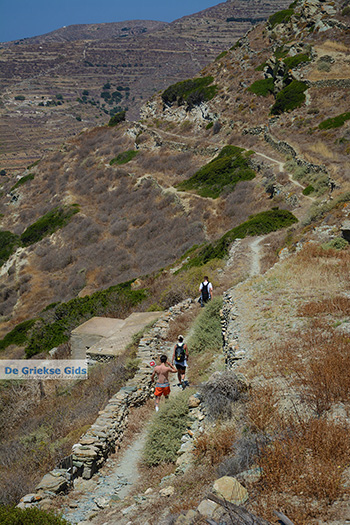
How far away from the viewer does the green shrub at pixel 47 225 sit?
40938mm

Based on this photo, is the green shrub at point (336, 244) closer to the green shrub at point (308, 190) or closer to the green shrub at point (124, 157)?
the green shrub at point (308, 190)

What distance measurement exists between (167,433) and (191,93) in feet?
183

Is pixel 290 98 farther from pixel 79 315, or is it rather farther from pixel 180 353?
pixel 180 353

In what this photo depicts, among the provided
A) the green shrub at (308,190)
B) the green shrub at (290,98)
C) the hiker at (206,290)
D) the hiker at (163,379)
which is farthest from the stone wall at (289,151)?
the hiker at (163,379)

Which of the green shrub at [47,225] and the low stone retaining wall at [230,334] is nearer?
the low stone retaining wall at [230,334]

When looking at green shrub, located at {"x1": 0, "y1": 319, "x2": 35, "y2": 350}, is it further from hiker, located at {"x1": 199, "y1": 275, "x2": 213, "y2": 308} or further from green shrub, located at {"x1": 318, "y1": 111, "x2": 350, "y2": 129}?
green shrub, located at {"x1": 318, "y1": 111, "x2": 350, "y2": 129}

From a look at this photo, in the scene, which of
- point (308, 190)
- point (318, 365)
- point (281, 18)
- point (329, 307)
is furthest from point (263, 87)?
point (318, 365)

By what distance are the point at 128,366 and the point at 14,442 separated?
3.14 meters

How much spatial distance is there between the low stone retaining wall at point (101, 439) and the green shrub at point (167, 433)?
932 millimetres

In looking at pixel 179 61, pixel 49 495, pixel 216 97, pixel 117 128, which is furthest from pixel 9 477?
pixel 179 61

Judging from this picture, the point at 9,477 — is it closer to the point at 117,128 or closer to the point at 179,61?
the point at 117,128

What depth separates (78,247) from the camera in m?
36.9

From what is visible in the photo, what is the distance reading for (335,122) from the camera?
32688mm

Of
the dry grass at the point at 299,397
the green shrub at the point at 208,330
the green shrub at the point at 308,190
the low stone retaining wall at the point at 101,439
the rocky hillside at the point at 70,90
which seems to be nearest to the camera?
the dry grass at the point at 299,397
